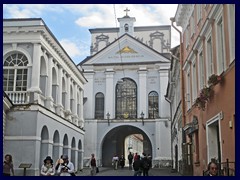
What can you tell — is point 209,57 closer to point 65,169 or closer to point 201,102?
point 201,102

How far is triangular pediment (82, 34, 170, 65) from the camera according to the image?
95.6ft

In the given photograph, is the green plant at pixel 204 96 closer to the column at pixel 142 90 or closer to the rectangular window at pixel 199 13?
the rectangular window at pixel 199 13

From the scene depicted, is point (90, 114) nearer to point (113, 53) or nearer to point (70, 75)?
point (113, 53)

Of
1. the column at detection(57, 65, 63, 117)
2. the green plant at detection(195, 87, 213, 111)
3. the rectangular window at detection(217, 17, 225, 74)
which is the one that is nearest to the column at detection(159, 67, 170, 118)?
the column at detection(57, 65, 63, 117)

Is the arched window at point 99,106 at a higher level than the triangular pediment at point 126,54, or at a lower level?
lower

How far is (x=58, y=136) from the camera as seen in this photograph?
11.2m

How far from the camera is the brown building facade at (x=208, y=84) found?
26.9 feet

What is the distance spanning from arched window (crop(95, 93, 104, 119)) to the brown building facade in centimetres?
1521

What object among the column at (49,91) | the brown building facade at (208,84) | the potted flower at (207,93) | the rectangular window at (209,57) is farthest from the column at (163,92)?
the potted flower at (207,93)

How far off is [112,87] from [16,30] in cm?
1562

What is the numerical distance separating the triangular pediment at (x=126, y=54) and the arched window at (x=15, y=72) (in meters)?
13.9

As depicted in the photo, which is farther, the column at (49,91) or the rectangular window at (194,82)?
the column at (49,91)
